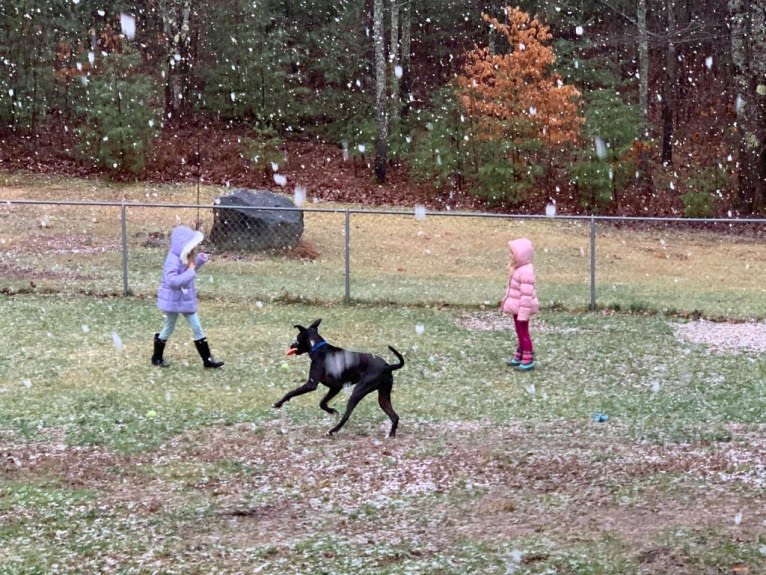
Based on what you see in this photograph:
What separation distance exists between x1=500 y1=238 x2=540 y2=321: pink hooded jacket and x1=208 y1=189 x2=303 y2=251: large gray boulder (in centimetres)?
900

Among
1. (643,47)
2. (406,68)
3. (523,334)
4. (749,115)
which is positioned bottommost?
(523,334)

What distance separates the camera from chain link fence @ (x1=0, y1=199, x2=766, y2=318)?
15.3m

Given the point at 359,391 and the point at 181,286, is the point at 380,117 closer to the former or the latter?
the point at 181,286

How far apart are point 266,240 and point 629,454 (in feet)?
41.7

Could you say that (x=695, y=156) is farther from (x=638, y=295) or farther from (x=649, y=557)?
(x=649, y=557)

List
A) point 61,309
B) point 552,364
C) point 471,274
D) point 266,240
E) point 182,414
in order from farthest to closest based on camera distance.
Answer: point 266,240
point 471,274
point 61,309
point 552,364
point 182,414

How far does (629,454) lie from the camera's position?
7500mm

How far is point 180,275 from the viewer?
33.0 feet

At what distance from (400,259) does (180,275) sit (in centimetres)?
994

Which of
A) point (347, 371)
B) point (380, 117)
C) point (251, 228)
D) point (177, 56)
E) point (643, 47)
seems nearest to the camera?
point (347, 371)

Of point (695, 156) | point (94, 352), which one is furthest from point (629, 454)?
point (695, 156)

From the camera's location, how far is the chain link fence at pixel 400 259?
1526 cm

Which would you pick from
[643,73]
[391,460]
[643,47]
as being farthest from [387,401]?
[643,73]

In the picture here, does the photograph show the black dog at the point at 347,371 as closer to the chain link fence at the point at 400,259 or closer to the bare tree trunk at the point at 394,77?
the chain link fence at the point at 400,259
